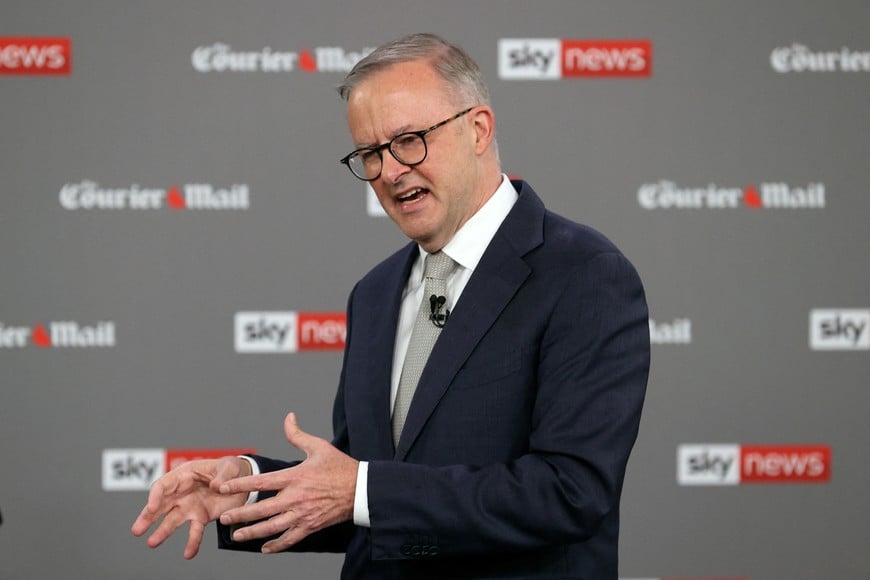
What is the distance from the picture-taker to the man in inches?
56.5

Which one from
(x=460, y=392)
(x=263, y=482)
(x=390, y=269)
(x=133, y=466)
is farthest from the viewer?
(x=133, y=466)

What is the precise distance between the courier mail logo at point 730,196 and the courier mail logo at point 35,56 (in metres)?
2.18

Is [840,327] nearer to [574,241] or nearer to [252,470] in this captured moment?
[574,241]

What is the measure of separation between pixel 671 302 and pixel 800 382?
22.3 inches

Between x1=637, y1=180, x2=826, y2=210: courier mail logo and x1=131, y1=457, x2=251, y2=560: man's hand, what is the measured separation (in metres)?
2.47

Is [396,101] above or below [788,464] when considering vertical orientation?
above

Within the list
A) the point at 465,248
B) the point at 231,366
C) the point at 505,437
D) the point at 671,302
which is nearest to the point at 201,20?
the point at 231,366

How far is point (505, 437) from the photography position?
155cm

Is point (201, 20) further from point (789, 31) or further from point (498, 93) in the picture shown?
point (789, 31)

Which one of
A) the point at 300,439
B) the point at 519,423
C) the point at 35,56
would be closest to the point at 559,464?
the point at 519,423

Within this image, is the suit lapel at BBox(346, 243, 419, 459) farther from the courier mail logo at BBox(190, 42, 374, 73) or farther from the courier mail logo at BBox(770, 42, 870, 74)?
the courier mail logo at BBox(770, 42, 870, 74)

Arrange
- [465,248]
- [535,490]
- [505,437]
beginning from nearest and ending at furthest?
1. [535,490]
2. [505,437]
3. [465,248]

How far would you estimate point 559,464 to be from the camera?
147 cm

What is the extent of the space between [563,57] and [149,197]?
5.29 feet
